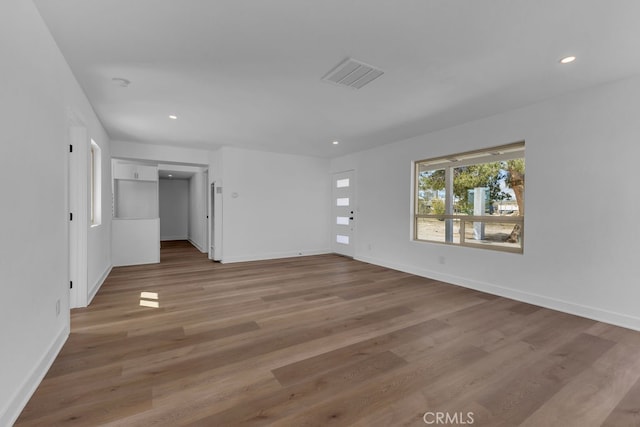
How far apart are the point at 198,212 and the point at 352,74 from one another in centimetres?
735

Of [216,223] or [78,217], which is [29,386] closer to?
[78,217]

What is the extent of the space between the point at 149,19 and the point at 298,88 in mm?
1483

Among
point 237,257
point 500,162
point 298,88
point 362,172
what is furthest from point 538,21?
point 237,257

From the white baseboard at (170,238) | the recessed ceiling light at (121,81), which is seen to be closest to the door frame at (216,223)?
the recessed ceiling light at (121,81)

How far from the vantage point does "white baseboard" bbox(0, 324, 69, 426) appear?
1492 mm

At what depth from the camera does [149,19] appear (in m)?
1.99

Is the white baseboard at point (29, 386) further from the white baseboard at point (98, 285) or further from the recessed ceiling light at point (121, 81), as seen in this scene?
the recessed ceiling light at point (121, 81)

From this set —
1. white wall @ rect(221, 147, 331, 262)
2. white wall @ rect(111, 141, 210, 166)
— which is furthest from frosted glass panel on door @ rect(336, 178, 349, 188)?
white wall @ rect(111, 141, 210, 166)

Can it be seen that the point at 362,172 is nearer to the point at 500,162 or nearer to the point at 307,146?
the point at 307,146

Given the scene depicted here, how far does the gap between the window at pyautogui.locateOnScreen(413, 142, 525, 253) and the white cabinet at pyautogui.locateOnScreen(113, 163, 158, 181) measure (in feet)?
19.7

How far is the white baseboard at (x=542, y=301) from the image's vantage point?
9.44ft

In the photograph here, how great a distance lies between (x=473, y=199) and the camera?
4.36 metres

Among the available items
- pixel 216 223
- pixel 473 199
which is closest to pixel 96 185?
pixel 216 223

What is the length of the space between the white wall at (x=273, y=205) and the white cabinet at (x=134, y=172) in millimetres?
2095
